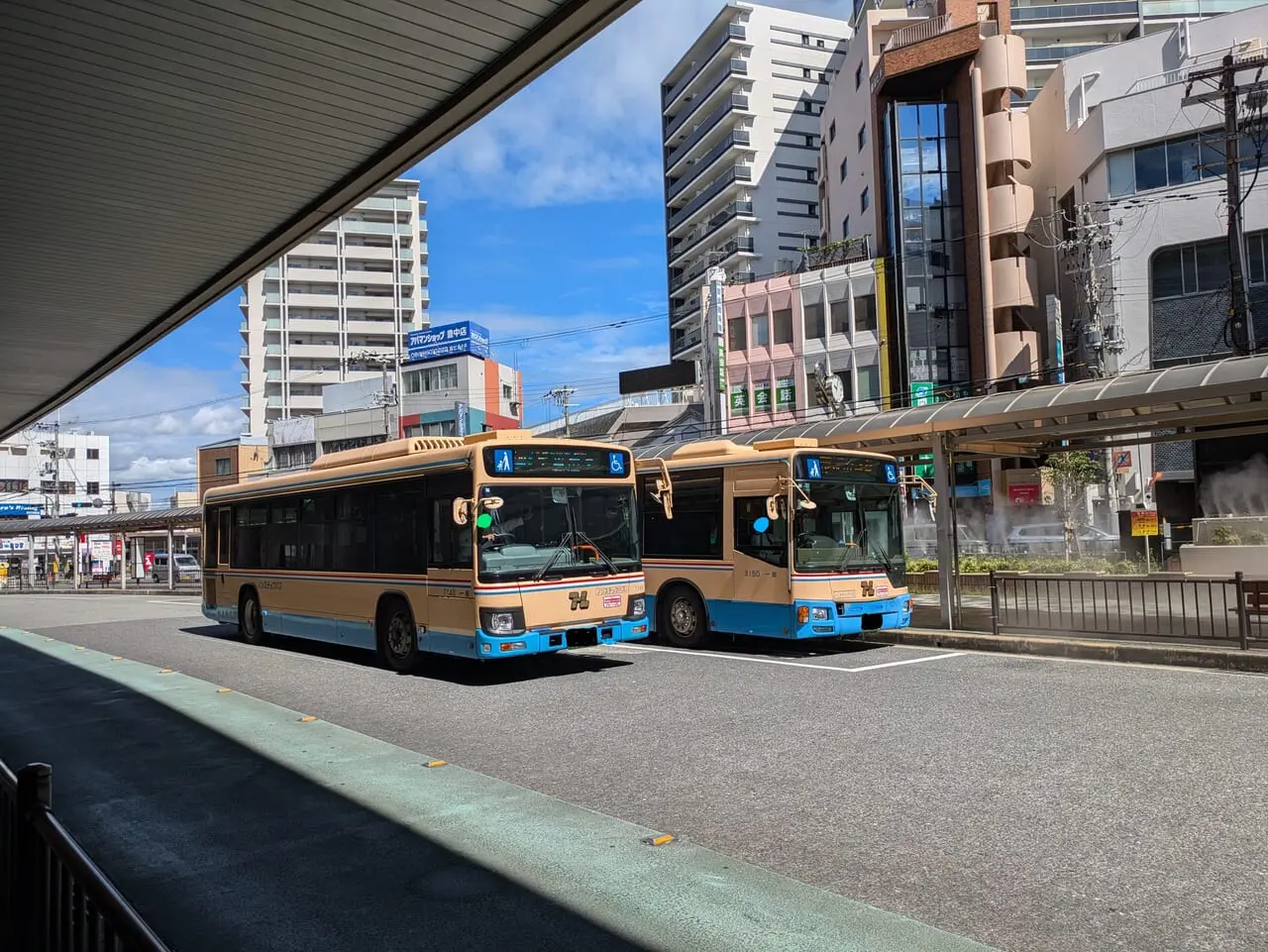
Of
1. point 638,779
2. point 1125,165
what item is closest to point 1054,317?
point 1125,165

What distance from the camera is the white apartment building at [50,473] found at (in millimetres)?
77938

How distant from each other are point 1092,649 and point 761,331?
38.2 metres

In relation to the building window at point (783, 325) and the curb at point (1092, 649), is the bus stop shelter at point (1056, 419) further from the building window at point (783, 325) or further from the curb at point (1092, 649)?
the building window at point (783, 325)

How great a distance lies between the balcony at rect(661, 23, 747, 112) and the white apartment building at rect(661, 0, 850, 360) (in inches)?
5.0

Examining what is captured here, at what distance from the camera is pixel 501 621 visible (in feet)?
36.7

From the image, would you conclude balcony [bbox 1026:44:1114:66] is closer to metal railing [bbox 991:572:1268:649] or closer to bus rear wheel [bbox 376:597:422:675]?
metal railing [bbox 991:572:1268:649]

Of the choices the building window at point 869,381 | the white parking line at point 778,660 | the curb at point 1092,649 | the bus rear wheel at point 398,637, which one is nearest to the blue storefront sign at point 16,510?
the building window at point 869,381

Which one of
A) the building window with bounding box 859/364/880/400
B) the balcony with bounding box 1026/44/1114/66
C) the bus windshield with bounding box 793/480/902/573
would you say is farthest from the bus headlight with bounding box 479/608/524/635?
the balcony with bounding box 1026/44/1114/66

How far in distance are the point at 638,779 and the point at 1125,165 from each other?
4060 cm

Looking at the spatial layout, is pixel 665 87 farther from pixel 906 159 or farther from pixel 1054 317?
pixel 1054 317

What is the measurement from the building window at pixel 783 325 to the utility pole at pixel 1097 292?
13.6m

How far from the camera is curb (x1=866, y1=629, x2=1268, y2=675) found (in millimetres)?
11727

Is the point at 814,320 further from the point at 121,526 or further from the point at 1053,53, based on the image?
the point at 1053,53

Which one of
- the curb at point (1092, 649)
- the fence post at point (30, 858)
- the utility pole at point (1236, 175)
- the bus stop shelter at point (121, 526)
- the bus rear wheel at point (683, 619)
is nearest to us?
the fence post at point (30, 858)
